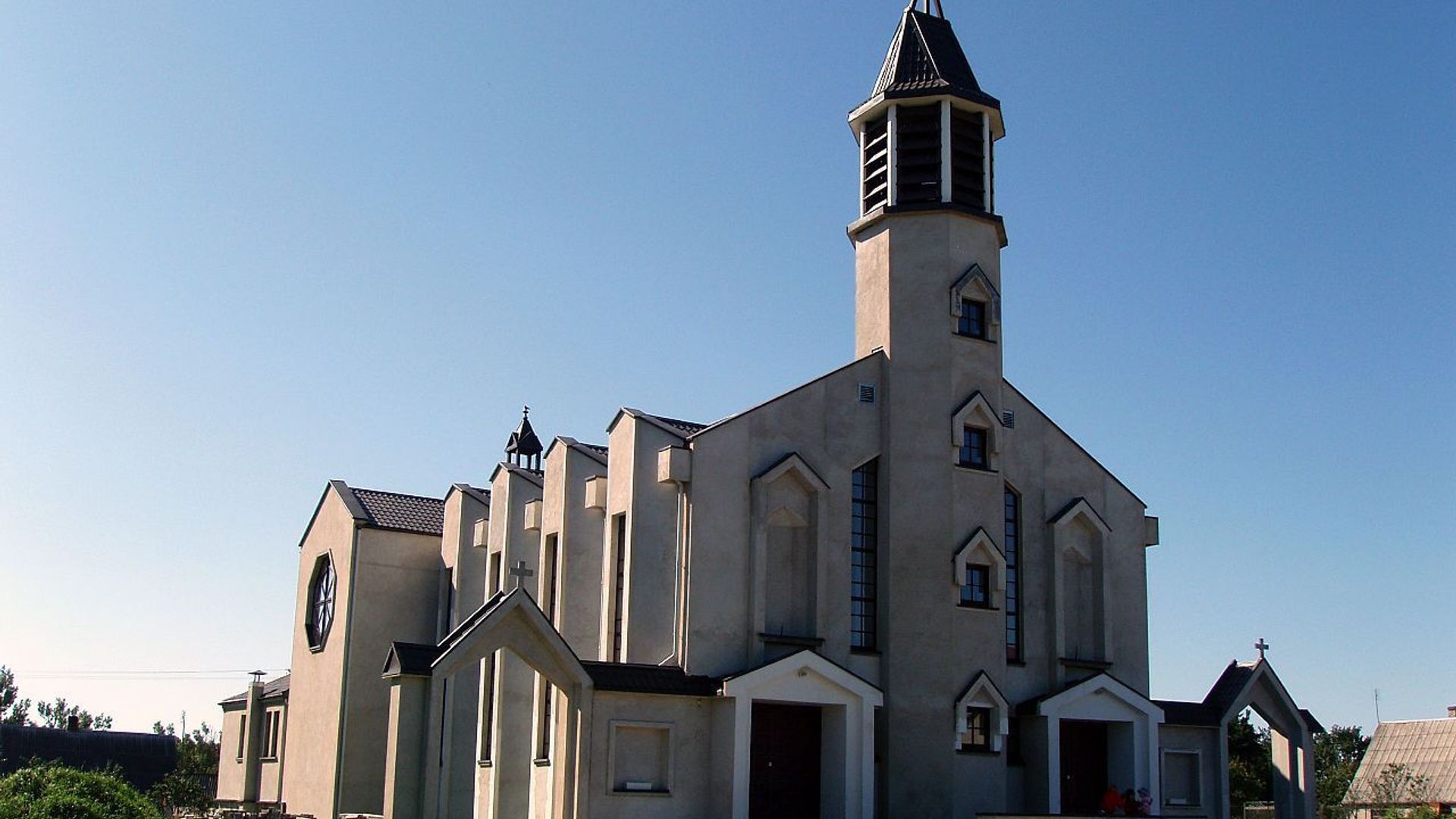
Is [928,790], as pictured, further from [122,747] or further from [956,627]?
[122,747]

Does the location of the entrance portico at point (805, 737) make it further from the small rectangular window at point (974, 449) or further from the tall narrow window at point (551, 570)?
the tall narrow window at point (551, 570)

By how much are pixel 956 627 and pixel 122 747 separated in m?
70.3

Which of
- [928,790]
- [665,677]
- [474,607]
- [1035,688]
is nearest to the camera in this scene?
[665,677]

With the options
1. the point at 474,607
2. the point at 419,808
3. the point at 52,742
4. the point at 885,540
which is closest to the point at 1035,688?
the point at 885,540

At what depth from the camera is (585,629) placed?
32.8m

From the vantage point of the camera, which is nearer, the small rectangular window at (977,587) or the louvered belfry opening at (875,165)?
the small rectangular window at (977,587)

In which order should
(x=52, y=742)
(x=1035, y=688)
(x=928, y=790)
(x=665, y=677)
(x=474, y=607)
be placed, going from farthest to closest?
(x=52, y=742)
(x=474, y=607)
(x=1035, y=688)
(x=928, y=790)
(x=665, y=677)

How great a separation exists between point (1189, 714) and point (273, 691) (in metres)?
30.6

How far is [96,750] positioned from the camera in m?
84.2

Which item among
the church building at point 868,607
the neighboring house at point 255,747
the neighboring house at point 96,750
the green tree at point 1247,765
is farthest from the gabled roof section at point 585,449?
the neighboring house at point 96,750

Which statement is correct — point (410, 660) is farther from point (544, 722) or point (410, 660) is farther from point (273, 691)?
point (273, 691)

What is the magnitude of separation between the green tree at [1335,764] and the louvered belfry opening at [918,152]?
2123 cm

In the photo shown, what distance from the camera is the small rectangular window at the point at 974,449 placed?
31.8 meters

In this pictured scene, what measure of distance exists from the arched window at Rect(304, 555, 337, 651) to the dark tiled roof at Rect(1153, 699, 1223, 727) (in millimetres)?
23958
